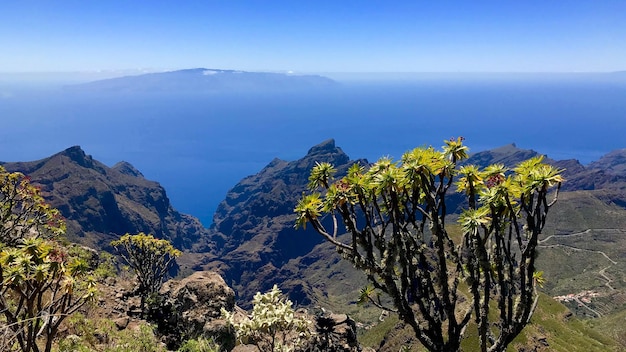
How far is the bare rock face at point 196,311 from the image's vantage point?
67.1 ft

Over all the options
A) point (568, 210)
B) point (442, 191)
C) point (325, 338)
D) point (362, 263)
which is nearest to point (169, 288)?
point (325, 338)

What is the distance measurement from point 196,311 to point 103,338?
4.71 metres

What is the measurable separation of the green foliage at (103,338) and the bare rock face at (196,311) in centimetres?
289

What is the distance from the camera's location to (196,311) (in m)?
21.8

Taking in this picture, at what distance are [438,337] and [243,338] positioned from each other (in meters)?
5.89

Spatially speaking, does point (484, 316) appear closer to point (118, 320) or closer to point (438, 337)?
point (438, 337)

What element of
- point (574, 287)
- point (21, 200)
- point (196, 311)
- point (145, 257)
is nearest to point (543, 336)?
point (196, 311)

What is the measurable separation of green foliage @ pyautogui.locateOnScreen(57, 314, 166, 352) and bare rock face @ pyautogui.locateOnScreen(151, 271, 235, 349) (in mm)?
2888

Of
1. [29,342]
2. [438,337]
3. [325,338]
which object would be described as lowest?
[325,338]

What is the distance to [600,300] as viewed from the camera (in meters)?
104

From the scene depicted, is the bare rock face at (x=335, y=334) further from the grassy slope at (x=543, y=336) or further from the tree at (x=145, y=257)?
the grassy slope at (x=543, y=336)

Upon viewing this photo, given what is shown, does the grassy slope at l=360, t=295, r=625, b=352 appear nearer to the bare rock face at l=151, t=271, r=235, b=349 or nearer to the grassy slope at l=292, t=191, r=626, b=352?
the grassy slope at l=292, t=191, r=626, b=352

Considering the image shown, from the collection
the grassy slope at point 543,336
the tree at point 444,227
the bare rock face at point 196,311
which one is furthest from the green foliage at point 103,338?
the grassy slope at point 543,336

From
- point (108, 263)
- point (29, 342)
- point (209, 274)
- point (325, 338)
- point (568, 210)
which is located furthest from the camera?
point (568, 210)
